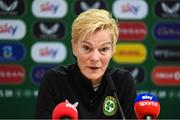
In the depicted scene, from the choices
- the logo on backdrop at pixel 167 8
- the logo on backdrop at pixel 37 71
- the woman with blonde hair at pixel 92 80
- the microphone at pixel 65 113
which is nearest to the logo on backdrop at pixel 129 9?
the logo on backdrop at pixel 167 8

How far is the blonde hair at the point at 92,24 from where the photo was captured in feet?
4.05

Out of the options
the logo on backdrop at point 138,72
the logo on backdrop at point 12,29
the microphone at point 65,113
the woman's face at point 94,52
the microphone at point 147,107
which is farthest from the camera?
the logo on backdrop at point 138,72

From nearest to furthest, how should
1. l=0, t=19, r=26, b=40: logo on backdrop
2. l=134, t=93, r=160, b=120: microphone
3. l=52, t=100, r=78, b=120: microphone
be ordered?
l=52, t=100, r=78, b=120: microphone, l=134, t=93, r=160, b=120: microphone, l=0, t=19, r=26, b=40: logo on backdrop

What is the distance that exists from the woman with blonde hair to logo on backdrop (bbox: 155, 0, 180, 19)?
1.37m

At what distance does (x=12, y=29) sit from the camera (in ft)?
8.87

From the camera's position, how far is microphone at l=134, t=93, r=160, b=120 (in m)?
1.06

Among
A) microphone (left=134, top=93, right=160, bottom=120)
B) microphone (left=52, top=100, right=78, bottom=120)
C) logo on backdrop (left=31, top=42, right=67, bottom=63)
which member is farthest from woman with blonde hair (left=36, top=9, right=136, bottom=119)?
logo on backdrop (left=31, top=42, right=67, bottom=63)

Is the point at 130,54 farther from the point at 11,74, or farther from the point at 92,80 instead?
the point at 92,80

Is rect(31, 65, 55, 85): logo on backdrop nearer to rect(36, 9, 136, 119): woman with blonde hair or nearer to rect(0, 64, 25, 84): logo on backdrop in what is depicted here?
rect(0, 64, 25, 84): logo on backdrop

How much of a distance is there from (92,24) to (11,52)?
62.5 inches

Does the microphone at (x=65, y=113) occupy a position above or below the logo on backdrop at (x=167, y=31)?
above

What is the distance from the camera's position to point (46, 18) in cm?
271

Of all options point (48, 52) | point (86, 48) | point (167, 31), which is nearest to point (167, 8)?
point (167, 31)

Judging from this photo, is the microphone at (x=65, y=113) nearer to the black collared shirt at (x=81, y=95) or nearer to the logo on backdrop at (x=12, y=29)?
the black collared shirt at (x=81, y=95)
